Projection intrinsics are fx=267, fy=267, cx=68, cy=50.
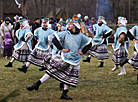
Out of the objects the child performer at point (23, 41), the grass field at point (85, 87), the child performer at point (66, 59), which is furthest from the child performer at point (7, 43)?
the child performer at point (66, 59)

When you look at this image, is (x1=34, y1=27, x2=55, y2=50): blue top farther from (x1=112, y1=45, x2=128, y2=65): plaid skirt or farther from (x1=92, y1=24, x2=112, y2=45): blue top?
(x1=92, y1=24, x2=112, y2=45): blue top

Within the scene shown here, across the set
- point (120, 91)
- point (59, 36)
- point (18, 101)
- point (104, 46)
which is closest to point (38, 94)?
point (18, 101)

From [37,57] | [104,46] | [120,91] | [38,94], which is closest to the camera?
[38,94]

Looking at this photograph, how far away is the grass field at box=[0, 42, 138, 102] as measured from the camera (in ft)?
19.4

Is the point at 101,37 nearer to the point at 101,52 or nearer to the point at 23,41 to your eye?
the point at 101,52

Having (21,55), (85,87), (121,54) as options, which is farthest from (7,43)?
(85,87)

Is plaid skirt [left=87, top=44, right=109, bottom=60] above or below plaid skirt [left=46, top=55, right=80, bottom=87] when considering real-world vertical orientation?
below

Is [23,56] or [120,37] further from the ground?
[120,37]

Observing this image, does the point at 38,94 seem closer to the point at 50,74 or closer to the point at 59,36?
the point at 50,74

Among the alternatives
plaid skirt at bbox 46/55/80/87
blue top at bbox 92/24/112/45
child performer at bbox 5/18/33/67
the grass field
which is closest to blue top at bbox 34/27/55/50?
child performer at bbox 5/18/33/67

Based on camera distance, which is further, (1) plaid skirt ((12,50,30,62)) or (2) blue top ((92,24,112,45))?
(2) blue top ((92,24,112,45))

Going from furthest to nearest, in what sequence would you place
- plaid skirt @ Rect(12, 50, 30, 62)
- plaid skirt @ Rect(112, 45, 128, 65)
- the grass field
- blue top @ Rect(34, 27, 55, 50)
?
plaid skirt @ Rect(12, 50, 30, 62), plaid skirt @ Rect(112, 45, 128, 65), blue top @ Rect(34, 27, 55, 50), the grass field

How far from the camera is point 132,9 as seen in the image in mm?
37562

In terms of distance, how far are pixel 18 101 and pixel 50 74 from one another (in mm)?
873
